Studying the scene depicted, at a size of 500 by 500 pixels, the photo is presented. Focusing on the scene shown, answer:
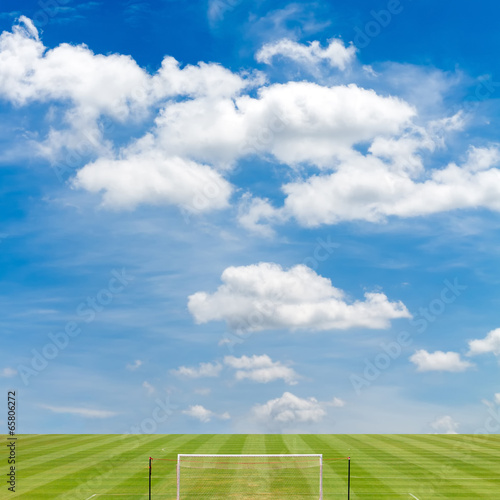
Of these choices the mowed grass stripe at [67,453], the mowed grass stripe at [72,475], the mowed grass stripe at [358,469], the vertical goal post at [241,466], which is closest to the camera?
the vertical goal post at [241,466]

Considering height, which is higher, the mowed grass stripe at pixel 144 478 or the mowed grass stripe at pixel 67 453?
the mowed grass stripe at pixel 67 453

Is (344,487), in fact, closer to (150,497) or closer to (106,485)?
(150,497)

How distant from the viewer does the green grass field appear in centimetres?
3300

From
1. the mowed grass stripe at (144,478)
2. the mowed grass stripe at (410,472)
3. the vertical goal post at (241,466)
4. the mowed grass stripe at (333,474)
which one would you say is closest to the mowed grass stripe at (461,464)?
the mowed grass stripe at (410,472)

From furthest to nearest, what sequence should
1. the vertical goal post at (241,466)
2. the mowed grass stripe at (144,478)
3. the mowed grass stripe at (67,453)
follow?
1. the mowed grass stripe at (67,453)
2. the mowed grass stripe at (144,478)
3. the vertical goal post at (241,466)

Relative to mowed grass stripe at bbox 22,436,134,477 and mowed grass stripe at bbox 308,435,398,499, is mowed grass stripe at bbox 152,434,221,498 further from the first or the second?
mowed grass stripe at bbox 308,435,398,499

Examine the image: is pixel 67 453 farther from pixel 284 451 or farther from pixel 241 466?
pixel 284 451

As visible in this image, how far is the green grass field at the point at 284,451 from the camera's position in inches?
1299

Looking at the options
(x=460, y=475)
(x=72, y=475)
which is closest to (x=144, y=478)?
(x=72, y=475)

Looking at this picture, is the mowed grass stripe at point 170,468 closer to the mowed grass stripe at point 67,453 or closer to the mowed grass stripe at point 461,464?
the mowed grass stripe at point 67,453

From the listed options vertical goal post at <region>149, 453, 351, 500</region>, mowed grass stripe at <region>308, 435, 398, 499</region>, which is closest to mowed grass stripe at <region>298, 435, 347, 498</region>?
vertical goal post at <region>149, 453, 351, 500</region>

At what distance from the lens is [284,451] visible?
4828cm

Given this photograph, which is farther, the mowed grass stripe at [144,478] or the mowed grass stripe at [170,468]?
the mowed grass stripe at [144,478]

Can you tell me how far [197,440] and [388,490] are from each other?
97.9 ft
